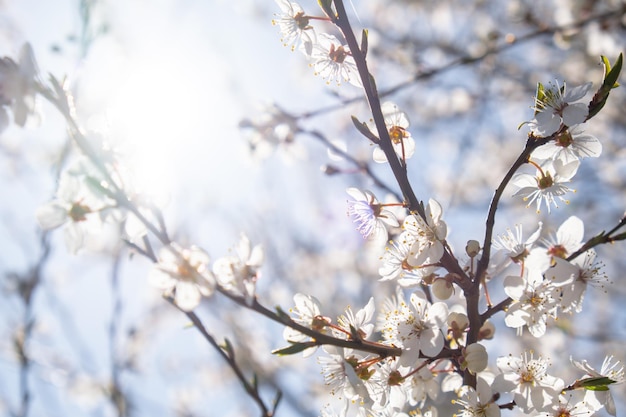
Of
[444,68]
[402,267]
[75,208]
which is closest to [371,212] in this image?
[402,267]

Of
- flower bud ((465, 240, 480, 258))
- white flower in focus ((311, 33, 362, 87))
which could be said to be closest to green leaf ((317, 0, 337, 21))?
white flower in focus ((311, 33, 362, 87))

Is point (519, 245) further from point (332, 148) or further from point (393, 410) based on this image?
point (332, 148)

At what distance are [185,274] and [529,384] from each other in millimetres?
703

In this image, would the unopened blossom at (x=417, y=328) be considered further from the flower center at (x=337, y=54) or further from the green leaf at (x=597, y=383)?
the flower center at (x=337, y=54)

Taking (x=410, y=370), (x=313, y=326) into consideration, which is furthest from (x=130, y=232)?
(x=410, y=370)

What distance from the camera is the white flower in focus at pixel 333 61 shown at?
1.14 metres

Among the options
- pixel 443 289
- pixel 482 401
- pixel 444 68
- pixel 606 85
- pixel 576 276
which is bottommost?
pixel 482 401

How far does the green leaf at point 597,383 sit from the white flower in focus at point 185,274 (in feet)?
2.29

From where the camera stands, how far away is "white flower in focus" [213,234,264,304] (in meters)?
0.95

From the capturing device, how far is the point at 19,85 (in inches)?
37.0

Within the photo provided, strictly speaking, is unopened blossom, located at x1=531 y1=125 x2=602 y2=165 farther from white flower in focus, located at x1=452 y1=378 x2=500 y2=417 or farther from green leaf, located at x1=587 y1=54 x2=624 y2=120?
white flower in focus, located at x1=452 y1=378 x2=500 y2=417

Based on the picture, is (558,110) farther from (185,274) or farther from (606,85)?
(185,274)

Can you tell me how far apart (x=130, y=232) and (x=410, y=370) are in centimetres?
63

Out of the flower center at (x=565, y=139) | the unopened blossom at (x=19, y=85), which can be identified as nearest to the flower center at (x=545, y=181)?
the flower center at (x=565, y=139)
